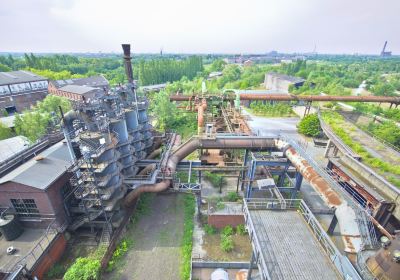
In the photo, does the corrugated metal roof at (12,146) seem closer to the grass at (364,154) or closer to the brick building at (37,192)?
the brick building at (37,192)

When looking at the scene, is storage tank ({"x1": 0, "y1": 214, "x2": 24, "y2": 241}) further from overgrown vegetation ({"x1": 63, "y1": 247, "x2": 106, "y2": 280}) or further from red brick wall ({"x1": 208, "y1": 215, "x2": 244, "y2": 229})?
red brick wall ({"x1": 208, "y1": 215, "x2": 244, "y2": 229})

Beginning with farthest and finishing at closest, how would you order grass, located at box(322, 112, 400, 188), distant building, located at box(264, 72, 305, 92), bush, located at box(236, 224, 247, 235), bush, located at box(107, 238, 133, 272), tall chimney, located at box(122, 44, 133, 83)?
1. distant building, located at box(264, 72, 305, 92)
2. tall chimney, located at box(122, 44, 133, 83)
3. grass, located at box(322, 112, 400, 188)
4. bush, located at box(236, 224, 247, 235)
5. bush, located at box(107, 238, 133, 272)

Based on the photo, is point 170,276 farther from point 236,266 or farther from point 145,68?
point 145,68

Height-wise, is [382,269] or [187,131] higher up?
[382,269]

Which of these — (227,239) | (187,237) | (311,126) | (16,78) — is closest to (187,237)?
(187,237)

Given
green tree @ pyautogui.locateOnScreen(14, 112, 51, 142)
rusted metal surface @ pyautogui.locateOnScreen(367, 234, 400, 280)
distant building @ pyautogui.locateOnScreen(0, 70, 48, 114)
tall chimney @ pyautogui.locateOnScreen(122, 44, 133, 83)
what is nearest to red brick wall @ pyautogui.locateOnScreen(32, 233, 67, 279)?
tall chimney @ pyautogui.locateOnScreen(122, 44, 133, 83)

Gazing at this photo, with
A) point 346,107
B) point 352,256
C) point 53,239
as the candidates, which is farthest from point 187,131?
point 346,107
